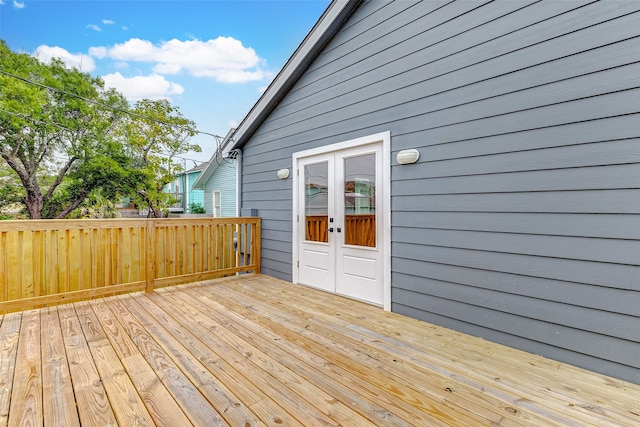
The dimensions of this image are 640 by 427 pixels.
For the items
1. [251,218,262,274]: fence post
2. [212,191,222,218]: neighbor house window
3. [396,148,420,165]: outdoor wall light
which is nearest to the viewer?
[396,148,420,165]: outdoor wall light

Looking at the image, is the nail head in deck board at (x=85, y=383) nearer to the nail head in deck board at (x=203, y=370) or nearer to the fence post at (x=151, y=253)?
the nail head in deck board at (x=203, y=370)

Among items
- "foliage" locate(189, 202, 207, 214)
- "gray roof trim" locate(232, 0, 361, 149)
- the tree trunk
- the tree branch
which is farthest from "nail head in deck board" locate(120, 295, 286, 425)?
"foliage" locate(189, 202, 207, 214)

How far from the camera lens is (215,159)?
8.04 m

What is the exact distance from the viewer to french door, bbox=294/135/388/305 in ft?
11.0

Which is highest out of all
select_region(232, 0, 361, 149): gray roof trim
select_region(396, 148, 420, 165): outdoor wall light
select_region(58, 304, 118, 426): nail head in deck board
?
select_region(232, 0, 361, 149): gray roof trim

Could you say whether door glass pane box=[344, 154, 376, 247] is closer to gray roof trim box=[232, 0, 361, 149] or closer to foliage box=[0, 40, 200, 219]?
gray roof trim box=[232, 0, 361, 149]

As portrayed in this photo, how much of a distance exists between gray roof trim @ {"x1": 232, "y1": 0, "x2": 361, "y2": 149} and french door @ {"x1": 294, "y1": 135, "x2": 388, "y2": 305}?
112 cm

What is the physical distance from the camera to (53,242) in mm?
3303

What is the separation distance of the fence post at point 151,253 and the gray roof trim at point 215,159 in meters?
2.16

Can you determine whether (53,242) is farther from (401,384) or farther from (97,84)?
(97,84)

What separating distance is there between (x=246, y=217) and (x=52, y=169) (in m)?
10.5

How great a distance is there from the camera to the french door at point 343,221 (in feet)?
11.0

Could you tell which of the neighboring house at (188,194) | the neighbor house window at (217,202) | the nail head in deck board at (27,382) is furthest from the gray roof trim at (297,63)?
the neighboring house at (188,194)

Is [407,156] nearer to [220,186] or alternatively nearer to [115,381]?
[115,381]
